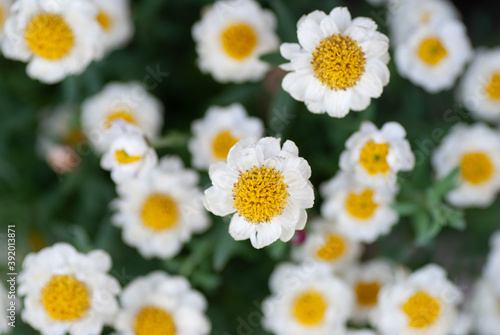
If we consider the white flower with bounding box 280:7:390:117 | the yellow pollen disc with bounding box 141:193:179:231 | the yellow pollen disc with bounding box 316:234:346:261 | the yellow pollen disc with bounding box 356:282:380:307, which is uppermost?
→ the white flower with bounding box 280:7:390:117

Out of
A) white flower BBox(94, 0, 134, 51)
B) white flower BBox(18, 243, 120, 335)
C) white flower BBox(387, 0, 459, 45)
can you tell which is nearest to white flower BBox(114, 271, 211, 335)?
white flower BBox(18, 243, 120, 335)

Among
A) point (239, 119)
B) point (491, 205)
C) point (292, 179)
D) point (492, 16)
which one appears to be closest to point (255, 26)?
point (239, 119)

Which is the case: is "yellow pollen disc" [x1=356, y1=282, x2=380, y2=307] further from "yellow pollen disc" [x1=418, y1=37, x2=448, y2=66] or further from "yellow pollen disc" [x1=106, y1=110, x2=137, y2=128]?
"yellow pollen disc" [x1=106, y1=110, x2=137, y2=128]

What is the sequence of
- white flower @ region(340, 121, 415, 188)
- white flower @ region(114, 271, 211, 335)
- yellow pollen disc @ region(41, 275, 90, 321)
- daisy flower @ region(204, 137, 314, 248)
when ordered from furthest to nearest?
1. white flower @ region(114, 271, 211, 335)
2. yellow pollen disc @ region(41, 275, 90, 321)
3. white flower @ region(340, 121, 415, 188)
4. daisy flower @ region(204, 137, 314, 248)

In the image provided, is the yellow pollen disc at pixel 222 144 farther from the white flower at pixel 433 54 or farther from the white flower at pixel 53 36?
the white flower at pixel 433 54

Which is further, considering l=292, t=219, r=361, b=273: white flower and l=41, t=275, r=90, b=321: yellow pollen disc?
l=292, t=219, r=361, b=273: white flower

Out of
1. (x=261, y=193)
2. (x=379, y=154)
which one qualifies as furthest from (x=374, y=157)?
(x=261, y=193)

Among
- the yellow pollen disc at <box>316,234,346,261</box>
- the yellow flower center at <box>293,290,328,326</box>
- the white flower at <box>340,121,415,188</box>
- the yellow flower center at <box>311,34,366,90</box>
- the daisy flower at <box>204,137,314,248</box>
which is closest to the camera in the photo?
the daisy flower at <box>204,137,314,248</box>

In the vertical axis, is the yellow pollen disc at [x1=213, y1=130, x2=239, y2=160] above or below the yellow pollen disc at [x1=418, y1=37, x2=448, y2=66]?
below
